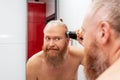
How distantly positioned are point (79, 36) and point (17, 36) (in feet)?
1.10

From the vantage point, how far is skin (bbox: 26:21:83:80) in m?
1.19

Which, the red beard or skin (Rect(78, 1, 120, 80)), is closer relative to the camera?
skin (Rect(78, 1, 120, 80))

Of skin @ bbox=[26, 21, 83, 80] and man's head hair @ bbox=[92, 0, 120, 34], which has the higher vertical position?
man's head hair @ bbox=[92, 0, 120, 34]

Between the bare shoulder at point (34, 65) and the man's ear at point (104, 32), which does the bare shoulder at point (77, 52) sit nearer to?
the bare shoulder at point (34, 65)

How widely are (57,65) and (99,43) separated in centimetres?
51

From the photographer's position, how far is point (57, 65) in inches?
48.1

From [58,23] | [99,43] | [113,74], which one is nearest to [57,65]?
[58,23]

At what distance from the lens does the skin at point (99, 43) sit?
695mm

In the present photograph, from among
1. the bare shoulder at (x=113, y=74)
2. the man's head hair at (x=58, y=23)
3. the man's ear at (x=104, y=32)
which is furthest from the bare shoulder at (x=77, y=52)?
the bare shoulder at (x=113, y=74)

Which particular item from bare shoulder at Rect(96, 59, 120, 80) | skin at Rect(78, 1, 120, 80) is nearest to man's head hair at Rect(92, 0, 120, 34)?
skin at Rect(78, 1, 120, 80)

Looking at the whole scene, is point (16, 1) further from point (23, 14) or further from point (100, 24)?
point (100, 24)

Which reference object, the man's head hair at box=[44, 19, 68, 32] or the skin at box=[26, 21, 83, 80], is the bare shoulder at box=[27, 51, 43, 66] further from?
the man's head hair at box=[44, 19, 68, 32]

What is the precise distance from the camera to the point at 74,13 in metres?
1.28

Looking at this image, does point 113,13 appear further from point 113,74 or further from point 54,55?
point 54,55
